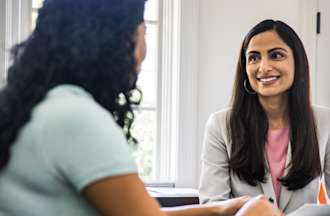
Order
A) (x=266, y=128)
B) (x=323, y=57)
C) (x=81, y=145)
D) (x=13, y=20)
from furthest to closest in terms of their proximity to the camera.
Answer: (x=323, y=57) → (x=13, y=20) → (x=266, y=128) → (x=81, y=145)

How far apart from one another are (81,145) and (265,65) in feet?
3.36

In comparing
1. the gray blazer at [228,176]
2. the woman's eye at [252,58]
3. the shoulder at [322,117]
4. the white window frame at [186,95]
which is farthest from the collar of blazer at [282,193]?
the white window frame at [186,95]

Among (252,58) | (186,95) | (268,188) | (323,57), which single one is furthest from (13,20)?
(323,57)

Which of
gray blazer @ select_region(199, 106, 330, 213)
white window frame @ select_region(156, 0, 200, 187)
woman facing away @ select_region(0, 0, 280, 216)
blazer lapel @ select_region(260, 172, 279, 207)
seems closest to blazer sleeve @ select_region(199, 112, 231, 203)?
gray blazer @ select_region(199, 106, 330, 213)

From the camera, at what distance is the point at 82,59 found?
2.43ft

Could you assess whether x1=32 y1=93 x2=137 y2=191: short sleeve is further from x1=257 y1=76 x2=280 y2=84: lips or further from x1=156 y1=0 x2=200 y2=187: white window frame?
x1=156 y1=0 x2=200 y2=187: white window frame

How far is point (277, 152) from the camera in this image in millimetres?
1566

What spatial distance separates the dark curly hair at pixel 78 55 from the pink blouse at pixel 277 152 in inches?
33.9

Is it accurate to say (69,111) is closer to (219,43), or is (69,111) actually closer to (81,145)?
(81,145)

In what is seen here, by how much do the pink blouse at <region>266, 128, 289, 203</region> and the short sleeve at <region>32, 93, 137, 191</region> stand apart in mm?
924

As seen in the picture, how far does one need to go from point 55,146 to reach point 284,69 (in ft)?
3.48

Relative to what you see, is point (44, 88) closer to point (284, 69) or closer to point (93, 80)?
point (93, 80)

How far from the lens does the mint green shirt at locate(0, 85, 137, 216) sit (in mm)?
661

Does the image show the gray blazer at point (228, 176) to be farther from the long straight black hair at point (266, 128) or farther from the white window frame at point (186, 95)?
the white window frame at point (186, 95)
